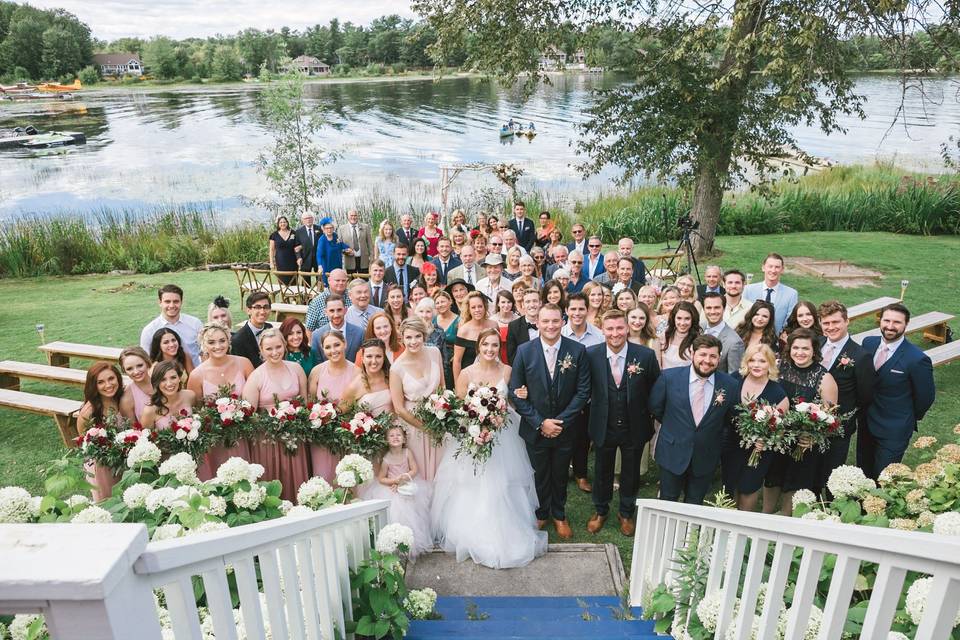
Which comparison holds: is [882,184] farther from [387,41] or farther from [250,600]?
[387,41]

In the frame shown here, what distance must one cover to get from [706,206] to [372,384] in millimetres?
10726

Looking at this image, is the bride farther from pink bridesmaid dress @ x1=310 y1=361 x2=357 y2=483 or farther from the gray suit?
the gray suit

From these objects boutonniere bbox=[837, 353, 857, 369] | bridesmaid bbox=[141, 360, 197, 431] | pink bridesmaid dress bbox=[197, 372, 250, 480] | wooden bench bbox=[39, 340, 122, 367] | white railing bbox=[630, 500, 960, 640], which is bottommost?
wooden bench bbox=[39, 340, 122, 367]

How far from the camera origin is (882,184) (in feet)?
65.5

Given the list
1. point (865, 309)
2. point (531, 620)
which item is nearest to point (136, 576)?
point (531, 620)

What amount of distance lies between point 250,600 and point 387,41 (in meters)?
56.0

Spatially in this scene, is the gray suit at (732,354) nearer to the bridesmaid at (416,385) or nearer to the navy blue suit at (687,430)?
the navy blue suit at (687,430)

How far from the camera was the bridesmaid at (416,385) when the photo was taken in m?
5.24

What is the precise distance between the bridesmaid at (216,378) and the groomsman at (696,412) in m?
3.43

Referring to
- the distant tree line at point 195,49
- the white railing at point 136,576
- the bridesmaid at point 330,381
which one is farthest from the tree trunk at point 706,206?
the distant tree line at point 195,49

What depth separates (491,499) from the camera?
5004mm

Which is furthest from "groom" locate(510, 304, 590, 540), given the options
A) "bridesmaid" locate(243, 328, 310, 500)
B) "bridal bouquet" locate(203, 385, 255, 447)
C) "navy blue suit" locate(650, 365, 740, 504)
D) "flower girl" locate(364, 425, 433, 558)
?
"bridal bouquet" locate(203, 385, 255, 447)

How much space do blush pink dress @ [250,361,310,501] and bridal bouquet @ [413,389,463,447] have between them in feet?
3.68

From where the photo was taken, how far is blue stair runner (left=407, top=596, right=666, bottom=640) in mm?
3312
